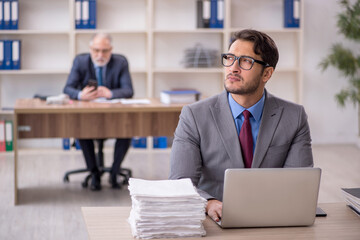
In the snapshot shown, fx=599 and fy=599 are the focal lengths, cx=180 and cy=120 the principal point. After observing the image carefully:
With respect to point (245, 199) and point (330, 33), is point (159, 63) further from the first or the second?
point (245, 199)

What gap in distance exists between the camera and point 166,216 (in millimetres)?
1718

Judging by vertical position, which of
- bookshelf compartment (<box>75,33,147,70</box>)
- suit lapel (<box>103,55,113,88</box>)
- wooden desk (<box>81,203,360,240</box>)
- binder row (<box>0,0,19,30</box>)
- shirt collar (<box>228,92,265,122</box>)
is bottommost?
wooden desk (<box>81,203,360,240</box>)

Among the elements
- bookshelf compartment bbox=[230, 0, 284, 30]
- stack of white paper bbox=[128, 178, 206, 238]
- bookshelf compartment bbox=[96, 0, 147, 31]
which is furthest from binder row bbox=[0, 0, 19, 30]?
stack of white paper bbox=[128, 178, 206, 238]

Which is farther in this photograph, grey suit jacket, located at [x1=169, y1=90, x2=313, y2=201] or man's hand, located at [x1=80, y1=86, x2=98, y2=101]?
man's hand, located at [x1=80, y1=86, x2=98, y2=101]

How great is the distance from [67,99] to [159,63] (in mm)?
2315

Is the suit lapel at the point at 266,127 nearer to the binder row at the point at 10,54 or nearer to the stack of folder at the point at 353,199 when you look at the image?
the stack of folder at the point at 353,199

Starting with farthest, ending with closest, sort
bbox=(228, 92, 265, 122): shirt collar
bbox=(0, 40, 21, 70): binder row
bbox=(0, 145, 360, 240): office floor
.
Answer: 1. bbox=(0, 40, 21, 70): binder row
2. bbox=(0, 145, 360, 240): office floor
3. bbox=(228, 92, 265, 122): shirt collar

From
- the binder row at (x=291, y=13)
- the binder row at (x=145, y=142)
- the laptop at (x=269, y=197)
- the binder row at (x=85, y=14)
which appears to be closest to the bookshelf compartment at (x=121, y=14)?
the binder row at (x=85, y=14)

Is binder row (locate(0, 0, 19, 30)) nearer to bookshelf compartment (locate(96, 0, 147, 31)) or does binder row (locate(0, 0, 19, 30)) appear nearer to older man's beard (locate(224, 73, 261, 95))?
bookshelf compartment (locate(96, 0, 147, 31))

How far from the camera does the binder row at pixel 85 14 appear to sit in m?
6.39

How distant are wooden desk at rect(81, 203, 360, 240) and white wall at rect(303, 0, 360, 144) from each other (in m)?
5.24

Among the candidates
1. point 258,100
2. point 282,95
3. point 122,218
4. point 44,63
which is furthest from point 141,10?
point 122,218

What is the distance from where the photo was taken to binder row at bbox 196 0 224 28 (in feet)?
21.4

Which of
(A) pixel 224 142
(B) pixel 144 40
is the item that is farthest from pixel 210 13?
(A) pixel 224 142
